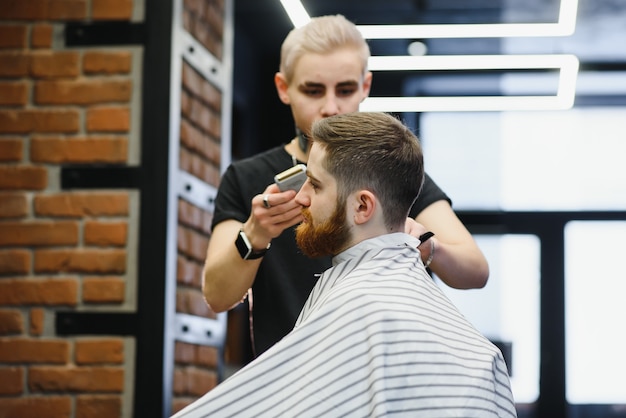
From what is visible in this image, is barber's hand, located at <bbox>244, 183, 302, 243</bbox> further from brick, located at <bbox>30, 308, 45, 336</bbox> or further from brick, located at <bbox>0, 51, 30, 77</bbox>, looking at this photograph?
brick, located at <bbox>0, 51, 30, 77</bbox>

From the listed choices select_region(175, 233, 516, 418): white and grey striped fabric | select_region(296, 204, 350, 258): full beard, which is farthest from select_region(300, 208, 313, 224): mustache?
select_region(175, 233, 516, 418): white and grey striped fabric

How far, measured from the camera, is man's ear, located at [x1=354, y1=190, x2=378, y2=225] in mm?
1971

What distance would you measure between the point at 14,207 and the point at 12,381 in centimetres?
55

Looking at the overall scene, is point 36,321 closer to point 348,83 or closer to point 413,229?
point 348,83

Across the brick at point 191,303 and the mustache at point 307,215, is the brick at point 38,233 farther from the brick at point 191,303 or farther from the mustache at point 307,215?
the mustache at point 307,215

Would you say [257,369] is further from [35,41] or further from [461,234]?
[35,41]

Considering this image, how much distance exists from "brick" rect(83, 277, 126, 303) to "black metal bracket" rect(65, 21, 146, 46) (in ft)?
2.54

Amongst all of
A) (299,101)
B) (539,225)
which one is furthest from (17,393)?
(539,225)

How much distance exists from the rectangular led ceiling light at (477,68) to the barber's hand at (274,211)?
7.39ft


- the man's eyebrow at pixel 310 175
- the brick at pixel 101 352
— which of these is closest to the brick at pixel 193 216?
the brick at pixel 101 352

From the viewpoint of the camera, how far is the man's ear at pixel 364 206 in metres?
1.97

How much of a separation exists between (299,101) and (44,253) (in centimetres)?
128

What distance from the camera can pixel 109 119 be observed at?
329 cm

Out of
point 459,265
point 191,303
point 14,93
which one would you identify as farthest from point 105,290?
point 459,265
